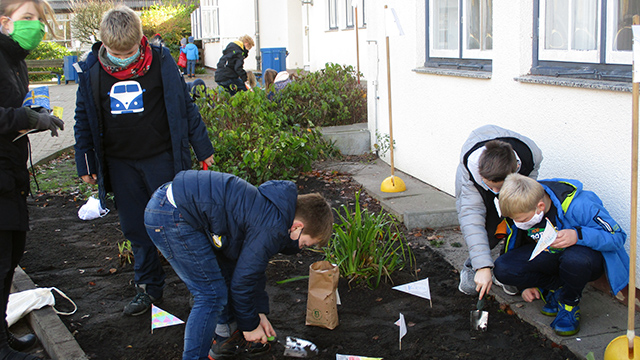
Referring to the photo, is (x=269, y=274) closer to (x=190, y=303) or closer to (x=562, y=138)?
(x=190, y=303)

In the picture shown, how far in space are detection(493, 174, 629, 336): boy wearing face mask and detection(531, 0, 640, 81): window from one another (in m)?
0.80

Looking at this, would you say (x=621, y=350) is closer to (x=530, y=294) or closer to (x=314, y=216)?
(x=530, y=294)

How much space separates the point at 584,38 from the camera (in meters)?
3.71

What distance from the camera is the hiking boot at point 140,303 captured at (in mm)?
3590

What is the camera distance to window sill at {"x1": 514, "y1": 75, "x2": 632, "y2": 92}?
3.16 meters

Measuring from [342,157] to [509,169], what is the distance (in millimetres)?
4871

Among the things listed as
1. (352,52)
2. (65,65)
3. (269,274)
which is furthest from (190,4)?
(269,274)

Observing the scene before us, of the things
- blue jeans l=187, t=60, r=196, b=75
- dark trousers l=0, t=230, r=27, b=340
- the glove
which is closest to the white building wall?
the glove

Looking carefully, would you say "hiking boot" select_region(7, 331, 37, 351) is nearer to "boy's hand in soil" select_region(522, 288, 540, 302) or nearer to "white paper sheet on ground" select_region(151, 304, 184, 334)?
"white paper sheet on ground" select_region(151, 304, 184, 334)

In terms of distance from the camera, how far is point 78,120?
3439 millimetres

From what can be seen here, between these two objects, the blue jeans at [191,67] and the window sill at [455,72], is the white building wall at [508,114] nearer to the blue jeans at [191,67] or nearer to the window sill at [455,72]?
the window sill at [455,72]

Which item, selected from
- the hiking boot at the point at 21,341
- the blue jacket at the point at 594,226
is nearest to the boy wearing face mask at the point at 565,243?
the blue jacket at the point at 594,226

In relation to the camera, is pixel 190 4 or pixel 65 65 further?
pixel 190 4

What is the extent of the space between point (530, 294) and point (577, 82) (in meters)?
1.30
